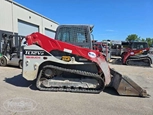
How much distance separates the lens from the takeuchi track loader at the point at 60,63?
5113mm

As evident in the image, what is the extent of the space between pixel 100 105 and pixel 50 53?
2344 millimetres

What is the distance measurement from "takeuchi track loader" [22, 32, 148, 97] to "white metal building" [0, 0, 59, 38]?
10708mm

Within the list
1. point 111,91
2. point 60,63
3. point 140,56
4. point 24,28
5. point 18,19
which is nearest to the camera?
point 60,63

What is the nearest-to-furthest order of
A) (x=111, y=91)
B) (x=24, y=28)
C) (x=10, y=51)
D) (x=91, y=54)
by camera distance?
1. (x=91, y=54)
2. (x=111, y=91)
3. (x=10, y=51)
4. (x=24, y=28)

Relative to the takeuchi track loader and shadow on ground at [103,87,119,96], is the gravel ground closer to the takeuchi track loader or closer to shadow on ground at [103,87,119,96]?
shadow on ground at [103,87,119,96]

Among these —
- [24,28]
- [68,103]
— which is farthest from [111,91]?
[24,28]

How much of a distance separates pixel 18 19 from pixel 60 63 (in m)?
13.9

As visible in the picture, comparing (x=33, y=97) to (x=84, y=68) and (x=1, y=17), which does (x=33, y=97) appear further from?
(x=1, y=17)

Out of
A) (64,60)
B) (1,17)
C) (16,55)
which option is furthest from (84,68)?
(1,17)

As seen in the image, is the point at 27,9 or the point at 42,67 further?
the point at 27,9

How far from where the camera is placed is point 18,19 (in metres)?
17.1

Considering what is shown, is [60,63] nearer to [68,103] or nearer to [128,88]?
[68,103]

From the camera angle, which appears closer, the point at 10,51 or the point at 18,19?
the point at 10,51

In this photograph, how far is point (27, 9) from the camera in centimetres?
1908
